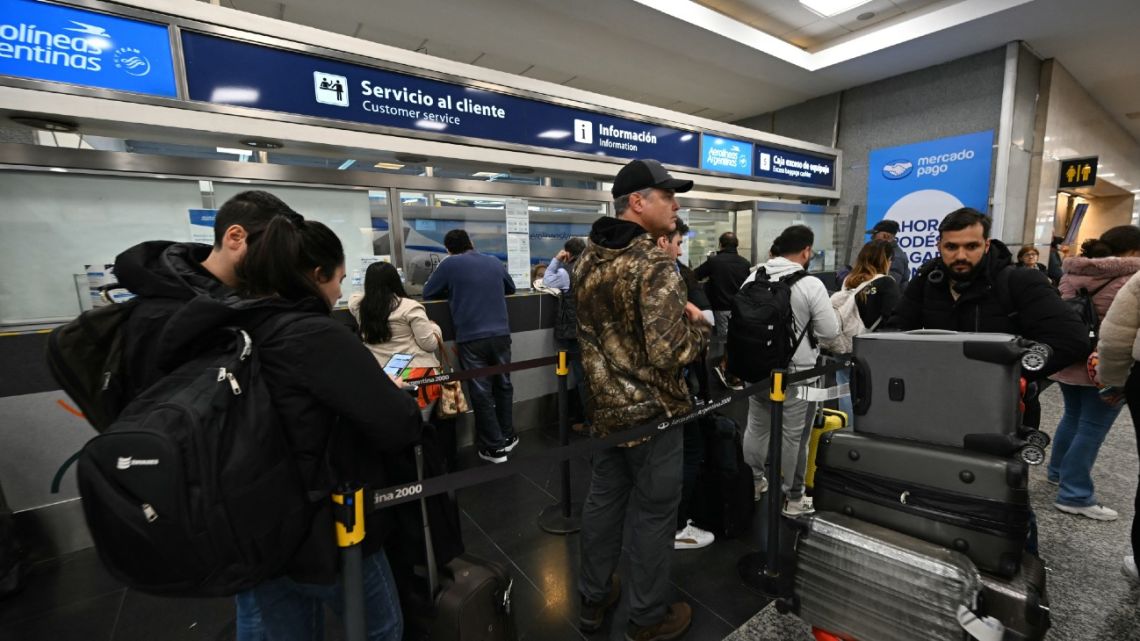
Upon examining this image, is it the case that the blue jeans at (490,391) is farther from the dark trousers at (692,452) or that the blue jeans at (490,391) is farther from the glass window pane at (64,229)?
the glass window pane at (64,229)

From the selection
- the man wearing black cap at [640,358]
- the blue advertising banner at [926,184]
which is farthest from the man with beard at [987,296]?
the blue advertising banner at [926,184]

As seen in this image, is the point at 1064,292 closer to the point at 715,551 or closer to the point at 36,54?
the point at 715,551

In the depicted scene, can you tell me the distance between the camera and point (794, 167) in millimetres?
6543

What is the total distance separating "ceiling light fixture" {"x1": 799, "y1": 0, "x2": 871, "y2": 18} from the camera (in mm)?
5512

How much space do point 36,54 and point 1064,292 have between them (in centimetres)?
613

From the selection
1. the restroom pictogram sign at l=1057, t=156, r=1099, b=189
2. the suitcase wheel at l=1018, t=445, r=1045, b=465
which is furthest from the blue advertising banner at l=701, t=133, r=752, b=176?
the restroom pictogram sign at l=1057, t=156, r=1099, b=189

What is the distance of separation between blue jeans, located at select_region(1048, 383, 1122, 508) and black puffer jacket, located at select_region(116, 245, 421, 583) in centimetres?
371

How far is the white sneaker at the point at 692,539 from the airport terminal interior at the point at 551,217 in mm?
30

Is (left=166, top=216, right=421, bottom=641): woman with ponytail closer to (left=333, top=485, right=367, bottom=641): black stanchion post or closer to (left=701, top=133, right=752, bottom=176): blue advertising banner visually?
(left=333, top=485, right=367, bottom=641): black stanchion post

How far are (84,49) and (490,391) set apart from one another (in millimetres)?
3024

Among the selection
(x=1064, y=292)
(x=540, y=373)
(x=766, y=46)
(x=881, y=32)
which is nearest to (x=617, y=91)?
(x=766, y=46)

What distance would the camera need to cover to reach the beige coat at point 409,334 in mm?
3100

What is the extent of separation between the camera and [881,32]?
597cm

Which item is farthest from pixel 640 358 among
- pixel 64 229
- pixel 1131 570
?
pixel 64 229
